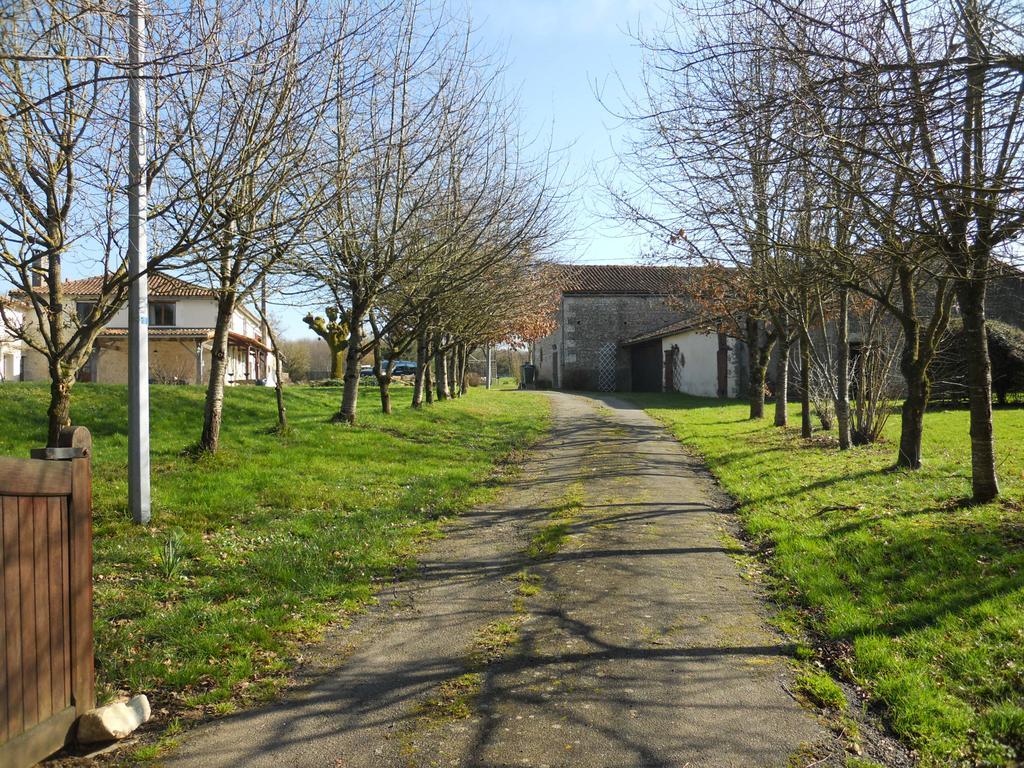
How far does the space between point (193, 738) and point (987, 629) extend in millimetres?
4736

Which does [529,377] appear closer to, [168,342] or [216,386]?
[168,342]

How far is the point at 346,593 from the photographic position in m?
6.06

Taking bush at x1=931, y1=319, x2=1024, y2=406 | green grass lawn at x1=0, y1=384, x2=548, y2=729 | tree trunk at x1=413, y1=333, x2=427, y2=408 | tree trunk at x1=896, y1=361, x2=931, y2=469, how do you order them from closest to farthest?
green grass lawn at x1=0, y1=384, x2=548, y2=729
tree trunk at x1=896, y1=361, x2=931, y2=469
bush at x1=931, y1=319, x2=1024, y2=406
tree trunk at x1=413, y1=333, x2=427, y2=408

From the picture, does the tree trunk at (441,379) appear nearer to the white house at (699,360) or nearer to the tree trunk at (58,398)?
the white house at (699,360)

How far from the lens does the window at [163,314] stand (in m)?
39.6

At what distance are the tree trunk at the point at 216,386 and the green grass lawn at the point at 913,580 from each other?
7.08 meters

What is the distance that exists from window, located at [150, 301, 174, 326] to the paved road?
3683 centimetres

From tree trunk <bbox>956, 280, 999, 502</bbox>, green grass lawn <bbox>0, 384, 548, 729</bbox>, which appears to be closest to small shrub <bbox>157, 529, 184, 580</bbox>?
green grass lawn <bbox>0, 384, 548, 729</bbox>

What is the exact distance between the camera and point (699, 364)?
3070cm

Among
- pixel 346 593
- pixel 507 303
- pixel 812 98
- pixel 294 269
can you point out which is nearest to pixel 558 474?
pixel 294 269

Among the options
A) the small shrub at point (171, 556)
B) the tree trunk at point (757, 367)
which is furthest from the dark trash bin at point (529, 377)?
the small shrub at point (171, 556)

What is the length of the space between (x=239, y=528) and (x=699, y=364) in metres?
25.4

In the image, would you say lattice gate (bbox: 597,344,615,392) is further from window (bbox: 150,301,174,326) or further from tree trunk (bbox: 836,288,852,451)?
tree trunk (bbox: 836,288,852,451)

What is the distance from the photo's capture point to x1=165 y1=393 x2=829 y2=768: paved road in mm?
3625
